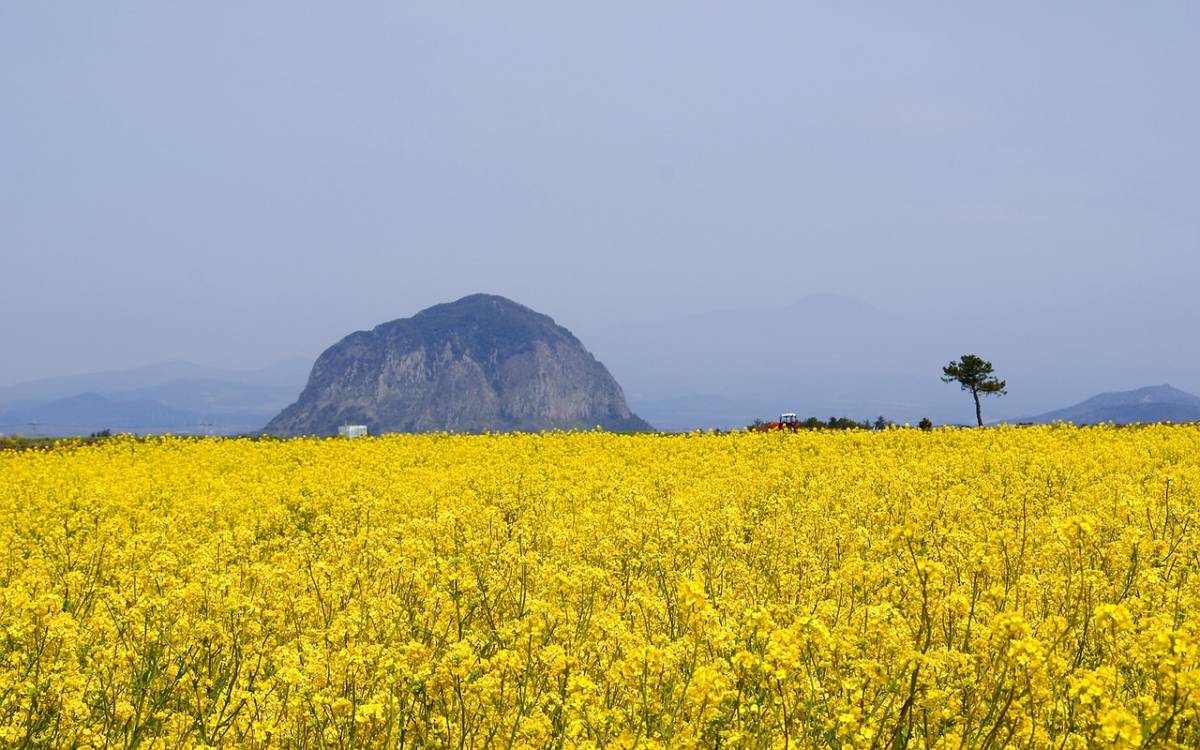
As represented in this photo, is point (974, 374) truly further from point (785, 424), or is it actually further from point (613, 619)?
point (613, 619)

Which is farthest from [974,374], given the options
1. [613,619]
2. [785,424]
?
[613,619]

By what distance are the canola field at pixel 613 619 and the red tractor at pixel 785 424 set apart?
19059mm

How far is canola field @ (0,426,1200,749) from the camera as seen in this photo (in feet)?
14.8

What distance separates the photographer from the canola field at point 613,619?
4512 mm

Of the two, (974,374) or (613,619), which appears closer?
(613,619)

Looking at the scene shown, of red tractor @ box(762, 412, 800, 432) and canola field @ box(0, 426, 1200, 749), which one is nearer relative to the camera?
canola field @ box(0, 426, 1200, 749)

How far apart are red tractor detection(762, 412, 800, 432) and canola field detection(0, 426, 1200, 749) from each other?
19.1 meters

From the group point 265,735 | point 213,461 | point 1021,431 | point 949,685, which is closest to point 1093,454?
point 1021,431

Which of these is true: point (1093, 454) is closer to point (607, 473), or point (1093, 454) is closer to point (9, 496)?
point (607, 473)

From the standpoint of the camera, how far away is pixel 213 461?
966 inches

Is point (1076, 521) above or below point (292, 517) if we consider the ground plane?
above

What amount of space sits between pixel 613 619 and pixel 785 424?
112 ft

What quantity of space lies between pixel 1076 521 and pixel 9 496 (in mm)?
20292

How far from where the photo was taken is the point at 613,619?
5.80 meters
